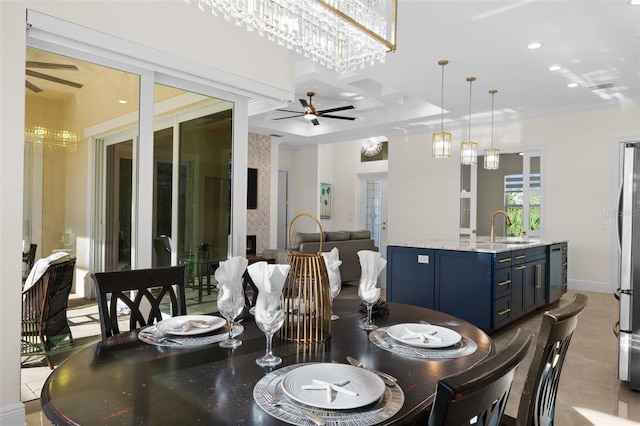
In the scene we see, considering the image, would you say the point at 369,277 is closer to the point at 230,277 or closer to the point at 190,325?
the point at 230,277

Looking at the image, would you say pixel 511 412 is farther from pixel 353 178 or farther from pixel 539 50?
pixel 353 178

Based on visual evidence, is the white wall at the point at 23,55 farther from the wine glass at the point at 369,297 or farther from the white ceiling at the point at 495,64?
the wine glass at the point at 369,297

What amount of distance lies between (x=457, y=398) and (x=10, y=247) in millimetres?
2320

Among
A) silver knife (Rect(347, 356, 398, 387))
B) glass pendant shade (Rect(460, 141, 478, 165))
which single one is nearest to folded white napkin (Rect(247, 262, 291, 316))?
silver knife (Rect(347, 356, 398, 387))

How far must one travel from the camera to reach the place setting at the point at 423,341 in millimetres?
1332

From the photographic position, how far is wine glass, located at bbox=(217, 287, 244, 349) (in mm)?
1400

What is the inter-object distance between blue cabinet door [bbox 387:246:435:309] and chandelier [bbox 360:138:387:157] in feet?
20.3

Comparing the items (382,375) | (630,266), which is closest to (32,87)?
(382,375)

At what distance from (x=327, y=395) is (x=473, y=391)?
40cm

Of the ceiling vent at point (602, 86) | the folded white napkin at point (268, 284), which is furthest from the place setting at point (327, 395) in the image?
the ceiling vent at point (602, 86)

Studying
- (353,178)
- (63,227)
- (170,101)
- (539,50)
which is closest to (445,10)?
(539,50)

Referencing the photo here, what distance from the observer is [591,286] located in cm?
610

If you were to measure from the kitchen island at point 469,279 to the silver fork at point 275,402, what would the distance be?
2.97 meters

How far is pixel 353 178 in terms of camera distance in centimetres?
1055
